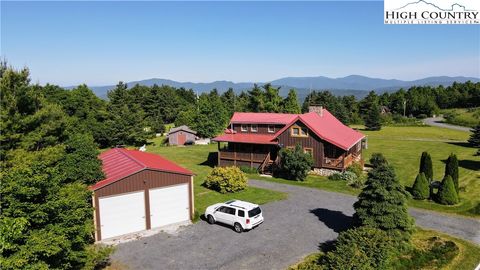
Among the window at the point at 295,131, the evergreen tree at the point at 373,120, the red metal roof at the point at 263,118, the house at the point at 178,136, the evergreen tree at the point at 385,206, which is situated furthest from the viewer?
the evergreen tree at the point at 373,120

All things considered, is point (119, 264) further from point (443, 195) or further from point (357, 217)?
point (443, 195)

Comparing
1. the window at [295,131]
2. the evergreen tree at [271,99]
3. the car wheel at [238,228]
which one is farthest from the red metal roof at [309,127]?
the evergreen tree at [271,99]

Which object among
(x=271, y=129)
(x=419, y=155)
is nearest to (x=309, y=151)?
(x=271, y=129)

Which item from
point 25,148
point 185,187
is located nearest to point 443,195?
point 185,187

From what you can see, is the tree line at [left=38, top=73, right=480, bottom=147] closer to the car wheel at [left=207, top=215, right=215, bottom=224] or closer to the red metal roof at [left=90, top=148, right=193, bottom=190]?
the red metal roof at [left=90, top=148, right=193, bottom=190]

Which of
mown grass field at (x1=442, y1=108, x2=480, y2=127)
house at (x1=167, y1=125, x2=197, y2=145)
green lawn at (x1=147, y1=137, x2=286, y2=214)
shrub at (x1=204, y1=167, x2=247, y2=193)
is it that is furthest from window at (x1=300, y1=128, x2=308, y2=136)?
mown grass field at (x1=442, y1=108, x2=480, y2=127)

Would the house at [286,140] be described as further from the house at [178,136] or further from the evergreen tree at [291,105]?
the evergreen tree at [291,105]
